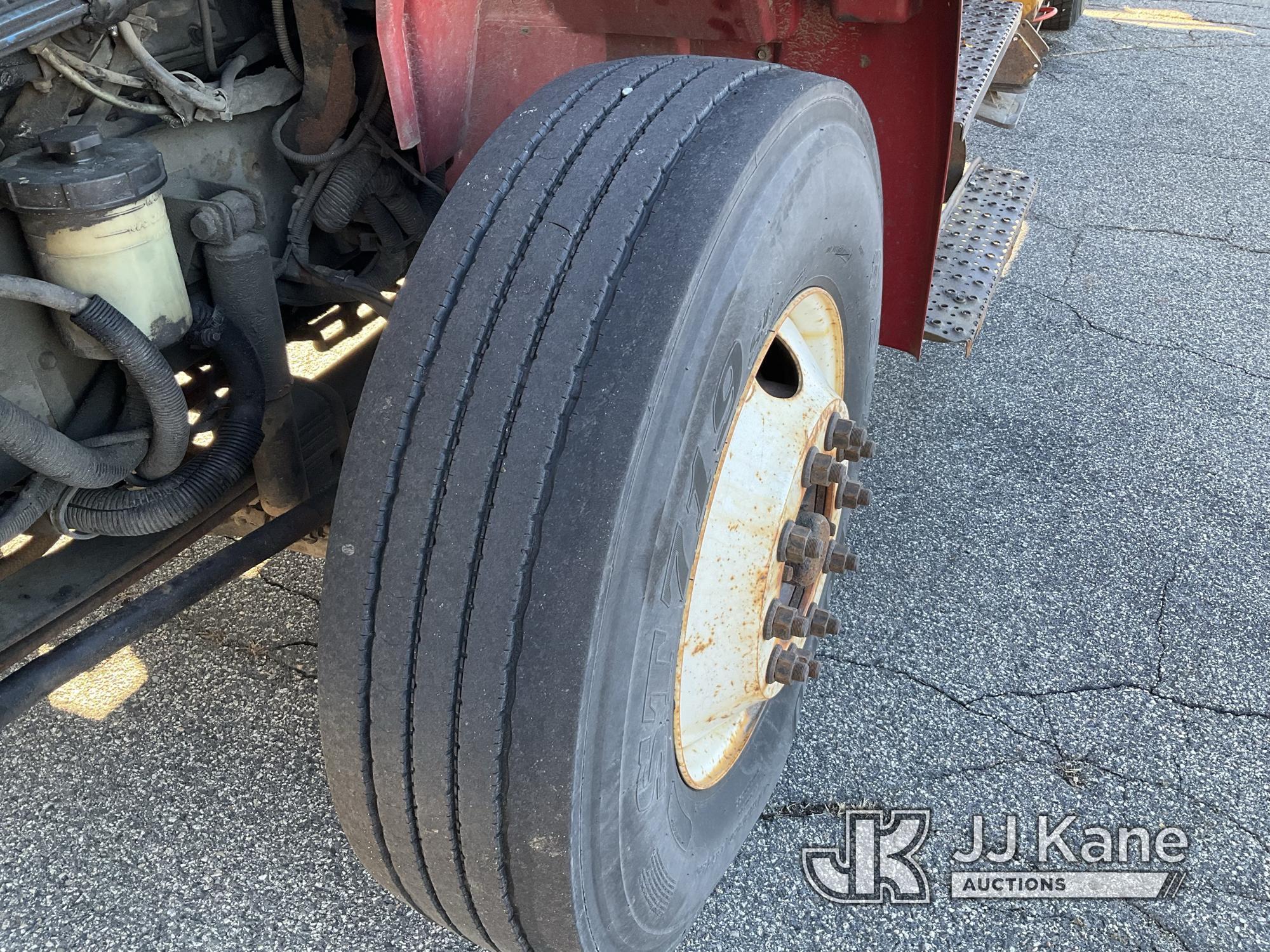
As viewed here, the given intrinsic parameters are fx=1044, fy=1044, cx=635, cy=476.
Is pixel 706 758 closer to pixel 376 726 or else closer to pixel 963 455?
pixel 376 726

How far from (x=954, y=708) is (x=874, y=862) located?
440 millimetres

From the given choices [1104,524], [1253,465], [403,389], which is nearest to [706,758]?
[403,389]

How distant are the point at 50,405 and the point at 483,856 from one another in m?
0.83

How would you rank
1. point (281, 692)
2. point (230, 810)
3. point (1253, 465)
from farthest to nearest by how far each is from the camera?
point (1253, 465) → point (281, 692) → point (230, 810)

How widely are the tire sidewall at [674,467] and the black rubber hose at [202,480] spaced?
2.25 ft

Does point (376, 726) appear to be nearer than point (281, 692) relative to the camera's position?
Yes

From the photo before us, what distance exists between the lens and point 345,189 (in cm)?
174

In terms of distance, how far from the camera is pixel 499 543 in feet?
3.69

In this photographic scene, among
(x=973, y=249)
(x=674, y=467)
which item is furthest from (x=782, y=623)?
(x=973, y=249)

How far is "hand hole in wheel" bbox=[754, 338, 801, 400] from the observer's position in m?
1.62

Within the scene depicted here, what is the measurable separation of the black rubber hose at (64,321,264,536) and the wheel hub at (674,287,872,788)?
28.2 inches

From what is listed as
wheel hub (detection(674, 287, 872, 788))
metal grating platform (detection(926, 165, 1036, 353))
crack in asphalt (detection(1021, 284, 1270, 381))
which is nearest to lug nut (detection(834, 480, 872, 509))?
wheel hub (detection(674, 287, 872, 788))

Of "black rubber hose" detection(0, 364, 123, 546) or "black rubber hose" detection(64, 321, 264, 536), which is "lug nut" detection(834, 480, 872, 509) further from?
"black rubber hose" detection(0, 364, 123, 546)

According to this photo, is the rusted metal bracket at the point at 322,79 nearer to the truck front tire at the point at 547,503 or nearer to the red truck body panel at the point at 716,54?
the red truck body panel at the point at 716,54
